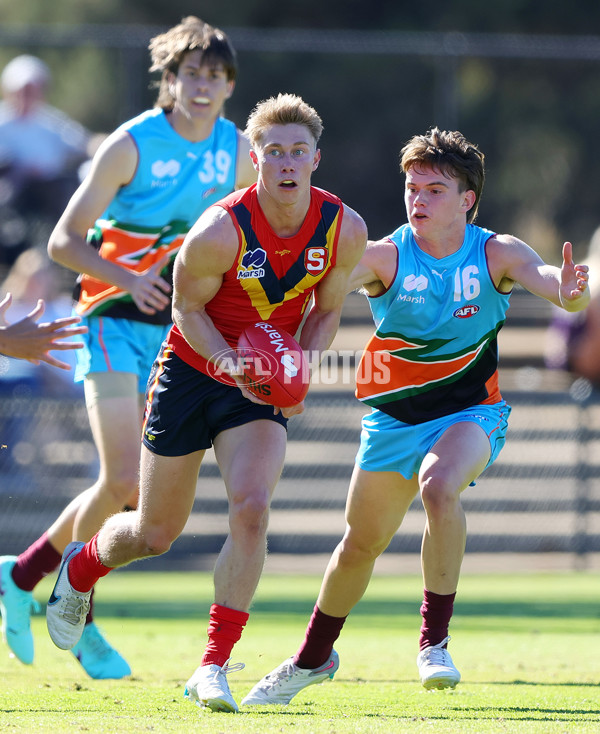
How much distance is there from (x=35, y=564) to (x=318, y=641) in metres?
1.67

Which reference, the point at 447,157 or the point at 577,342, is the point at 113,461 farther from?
the point at 577,342

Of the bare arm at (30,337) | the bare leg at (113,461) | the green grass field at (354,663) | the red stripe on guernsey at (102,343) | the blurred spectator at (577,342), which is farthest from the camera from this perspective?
the blurred spectator at (577,342)

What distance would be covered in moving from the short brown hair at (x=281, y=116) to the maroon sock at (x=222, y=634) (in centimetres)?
178

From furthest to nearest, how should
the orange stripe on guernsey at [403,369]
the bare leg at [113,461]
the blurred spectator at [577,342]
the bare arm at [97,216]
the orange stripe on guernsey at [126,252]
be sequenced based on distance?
the blurred spectator at [577,342]
the orange stripe on guernsey at [126,252]
the bare leg at [113,461]
the bare arm at [97,216]
the orange stripe on guernsey at [403,369]

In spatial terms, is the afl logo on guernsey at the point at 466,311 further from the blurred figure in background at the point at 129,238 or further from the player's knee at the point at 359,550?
the blurred figure in background at the point at 129,238

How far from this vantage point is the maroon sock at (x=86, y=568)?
5.29 meters

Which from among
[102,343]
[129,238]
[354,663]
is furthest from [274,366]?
[354,663]

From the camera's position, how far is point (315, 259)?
16.0 ft

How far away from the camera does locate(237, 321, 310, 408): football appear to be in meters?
4.71

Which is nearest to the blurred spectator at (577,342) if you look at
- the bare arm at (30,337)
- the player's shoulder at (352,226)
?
the player's shoulder at (352,226)

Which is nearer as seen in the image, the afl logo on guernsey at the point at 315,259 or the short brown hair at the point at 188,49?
the afl logo on guernsey at the point at 315,259

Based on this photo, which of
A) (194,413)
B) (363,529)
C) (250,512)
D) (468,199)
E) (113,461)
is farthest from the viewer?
(113,461)

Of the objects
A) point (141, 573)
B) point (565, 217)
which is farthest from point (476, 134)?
point (141, 573)

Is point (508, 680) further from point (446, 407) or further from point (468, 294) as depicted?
point (468, 294)
